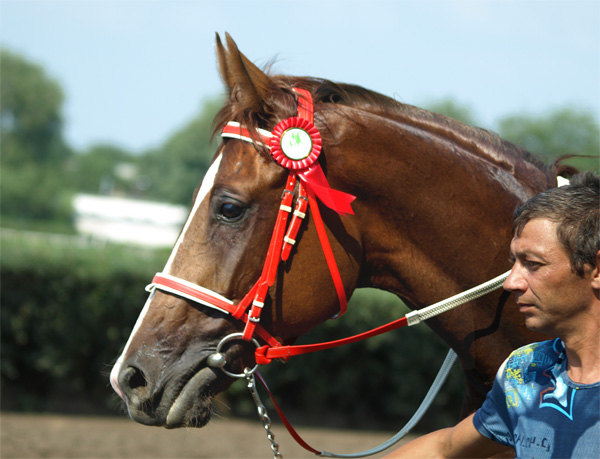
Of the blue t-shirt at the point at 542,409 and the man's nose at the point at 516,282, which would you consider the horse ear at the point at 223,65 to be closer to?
the man's nose at the point at 516,282

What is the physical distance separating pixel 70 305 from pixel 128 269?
0.89 m

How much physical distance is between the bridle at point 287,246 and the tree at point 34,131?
166ft

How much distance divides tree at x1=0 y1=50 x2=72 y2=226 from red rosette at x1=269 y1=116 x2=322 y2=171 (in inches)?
1987

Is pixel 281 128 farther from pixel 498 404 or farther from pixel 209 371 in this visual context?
pixel 498 404

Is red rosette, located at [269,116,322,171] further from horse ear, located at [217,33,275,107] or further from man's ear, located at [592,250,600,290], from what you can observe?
man's ear, located at [592,250,600,290]

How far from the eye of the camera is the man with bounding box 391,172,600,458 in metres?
1.54

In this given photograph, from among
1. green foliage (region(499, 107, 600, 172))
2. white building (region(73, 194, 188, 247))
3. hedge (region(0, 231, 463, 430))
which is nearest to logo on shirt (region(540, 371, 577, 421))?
hedge (region(0, 231, 463, 430))

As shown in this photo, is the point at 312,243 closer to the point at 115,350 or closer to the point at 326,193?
the point at 326,193

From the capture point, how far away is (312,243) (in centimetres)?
A: 227

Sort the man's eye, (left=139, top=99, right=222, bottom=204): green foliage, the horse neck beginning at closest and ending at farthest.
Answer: the man's eye
the horse neck
(left=139, top=99, right=222, bottom=204): green foliage

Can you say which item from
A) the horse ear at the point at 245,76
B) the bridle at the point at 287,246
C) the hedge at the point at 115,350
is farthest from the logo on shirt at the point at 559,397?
the hedge at the point at 115,350

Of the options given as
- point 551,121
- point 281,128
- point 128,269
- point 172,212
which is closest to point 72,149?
point 172,212

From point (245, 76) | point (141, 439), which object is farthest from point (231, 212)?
point (141, 439)

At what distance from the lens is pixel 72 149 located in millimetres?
72688
